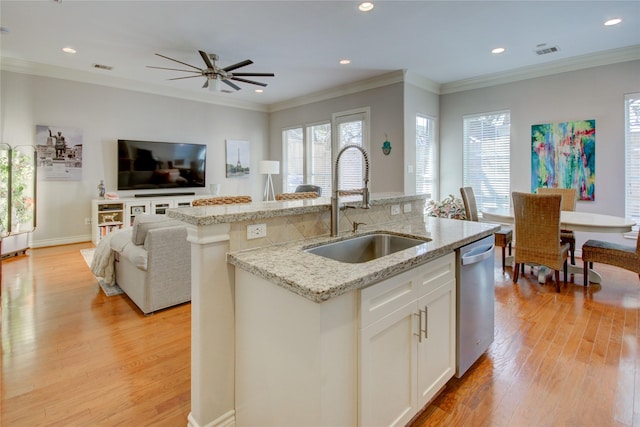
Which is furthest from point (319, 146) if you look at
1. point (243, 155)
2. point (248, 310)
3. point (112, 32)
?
point (248, 310)


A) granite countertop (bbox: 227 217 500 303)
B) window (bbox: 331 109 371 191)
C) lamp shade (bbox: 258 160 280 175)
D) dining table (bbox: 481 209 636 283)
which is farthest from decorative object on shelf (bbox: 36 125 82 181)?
dining table (bbox: 481 209 636 283)

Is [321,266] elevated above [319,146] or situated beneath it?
situated beneath

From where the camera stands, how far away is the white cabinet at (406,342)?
1314 mm

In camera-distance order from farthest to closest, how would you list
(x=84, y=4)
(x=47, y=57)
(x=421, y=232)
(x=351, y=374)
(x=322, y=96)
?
(x=322, y=96), (x=47, y=57), (x=84, y=4), (x=421, y=232), (x=351, y=374)

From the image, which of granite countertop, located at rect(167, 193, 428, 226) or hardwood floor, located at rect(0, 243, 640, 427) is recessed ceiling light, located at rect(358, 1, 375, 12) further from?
hardwood floor, located at rect(0, 243, 640, 427)

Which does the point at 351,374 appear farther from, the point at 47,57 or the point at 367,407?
the point at 47,57

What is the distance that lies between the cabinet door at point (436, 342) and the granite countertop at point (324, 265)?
9.1 inches

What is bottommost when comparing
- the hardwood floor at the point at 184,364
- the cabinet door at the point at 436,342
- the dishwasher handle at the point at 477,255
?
the hardwood floor at the point at 184,364

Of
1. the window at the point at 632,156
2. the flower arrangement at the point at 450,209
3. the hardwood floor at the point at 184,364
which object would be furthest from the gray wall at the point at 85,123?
the window at the point at 632,156

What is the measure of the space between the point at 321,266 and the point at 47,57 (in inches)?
228

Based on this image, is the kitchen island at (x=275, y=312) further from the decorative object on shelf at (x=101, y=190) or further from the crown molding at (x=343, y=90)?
the decorative object on shelf at (x=101, y=190)

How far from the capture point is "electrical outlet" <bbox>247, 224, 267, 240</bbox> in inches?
64.5

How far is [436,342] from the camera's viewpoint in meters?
1.75

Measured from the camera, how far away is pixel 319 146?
690cm
